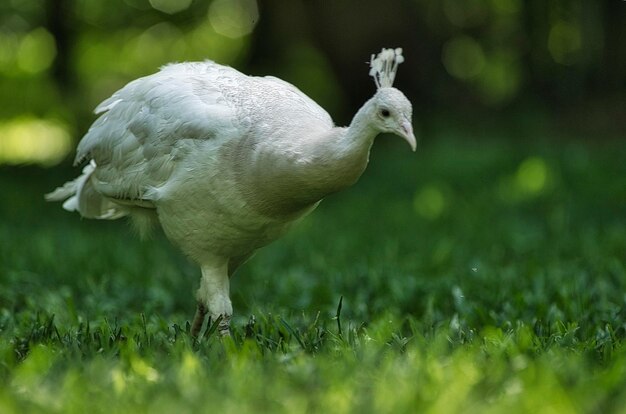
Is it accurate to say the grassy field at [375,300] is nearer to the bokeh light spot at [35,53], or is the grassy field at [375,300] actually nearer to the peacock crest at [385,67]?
the peacock crest at [385,67]

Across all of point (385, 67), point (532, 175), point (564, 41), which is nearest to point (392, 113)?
point (385, 67)

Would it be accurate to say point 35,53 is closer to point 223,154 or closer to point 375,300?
point 375,300

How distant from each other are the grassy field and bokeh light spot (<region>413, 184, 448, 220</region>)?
3cm

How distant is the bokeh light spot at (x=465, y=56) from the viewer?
19.2 meters

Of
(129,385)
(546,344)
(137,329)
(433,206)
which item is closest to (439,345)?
(546,344)

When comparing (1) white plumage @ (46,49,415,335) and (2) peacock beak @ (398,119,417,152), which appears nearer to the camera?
(2) peacock beak @ (398,119,417,152)

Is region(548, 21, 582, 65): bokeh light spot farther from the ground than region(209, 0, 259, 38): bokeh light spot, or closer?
farther from the ground

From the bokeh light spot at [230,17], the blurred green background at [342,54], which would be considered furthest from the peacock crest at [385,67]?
the bokeh light spot at [230,17]

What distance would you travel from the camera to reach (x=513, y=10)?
61.8 feet

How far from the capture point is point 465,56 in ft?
65.4

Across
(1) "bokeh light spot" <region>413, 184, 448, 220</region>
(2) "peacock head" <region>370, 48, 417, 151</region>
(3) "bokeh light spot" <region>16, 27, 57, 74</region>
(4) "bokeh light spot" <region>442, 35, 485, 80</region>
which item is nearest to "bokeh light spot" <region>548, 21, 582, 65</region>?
(4) "bokeh light spot" <region>442, 35, 485, 80</region>

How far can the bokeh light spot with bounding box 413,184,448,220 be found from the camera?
9306mm

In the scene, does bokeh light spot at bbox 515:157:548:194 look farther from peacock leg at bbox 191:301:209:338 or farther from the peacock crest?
the peacock crest

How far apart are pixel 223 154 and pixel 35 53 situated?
18541mm
